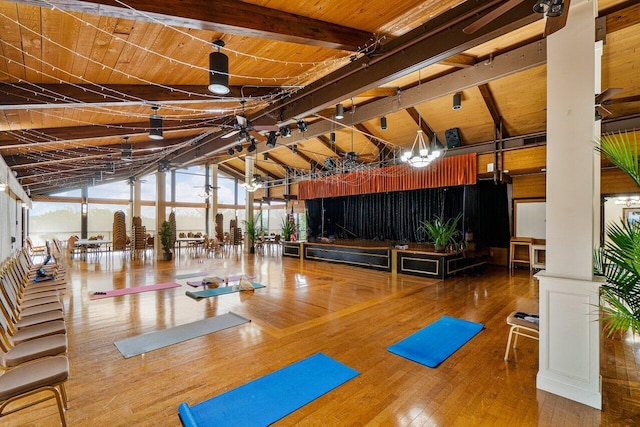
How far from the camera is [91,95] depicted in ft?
11.3

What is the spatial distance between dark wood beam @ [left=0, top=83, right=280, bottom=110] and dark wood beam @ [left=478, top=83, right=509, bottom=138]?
5210 millimetres

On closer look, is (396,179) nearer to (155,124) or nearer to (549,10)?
(155,124)

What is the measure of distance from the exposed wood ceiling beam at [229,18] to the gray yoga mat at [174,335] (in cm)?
312

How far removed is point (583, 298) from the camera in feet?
7.34

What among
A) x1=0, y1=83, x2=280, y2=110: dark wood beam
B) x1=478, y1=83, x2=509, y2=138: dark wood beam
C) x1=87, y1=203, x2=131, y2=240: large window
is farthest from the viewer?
x1=87, y1=203, x2=131, y2=240: large window

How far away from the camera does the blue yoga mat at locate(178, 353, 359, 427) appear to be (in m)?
2.05

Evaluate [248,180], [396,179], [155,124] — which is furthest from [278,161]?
[155,124]

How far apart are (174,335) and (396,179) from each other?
7347 millimetres

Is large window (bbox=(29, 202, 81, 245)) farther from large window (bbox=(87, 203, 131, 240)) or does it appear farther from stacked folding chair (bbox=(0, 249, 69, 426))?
stacked folding chair (bbox=(0, 249, 69, 426))

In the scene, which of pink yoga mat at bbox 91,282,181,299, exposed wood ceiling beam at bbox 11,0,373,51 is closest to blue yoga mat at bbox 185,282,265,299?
pink yoga mat at bbox 91,282,181,299

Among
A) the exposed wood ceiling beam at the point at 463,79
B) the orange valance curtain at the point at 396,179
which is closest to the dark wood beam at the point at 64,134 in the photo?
the exposed wood ceiling beam at the point at 463,79

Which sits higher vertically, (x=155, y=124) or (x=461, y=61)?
(x=461, y=61)

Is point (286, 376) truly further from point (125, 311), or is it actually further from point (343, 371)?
point (125, 311)

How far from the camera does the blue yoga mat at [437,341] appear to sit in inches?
117
